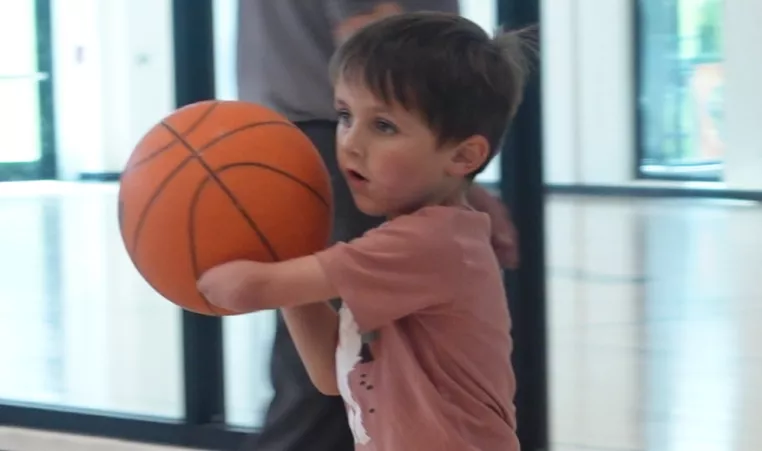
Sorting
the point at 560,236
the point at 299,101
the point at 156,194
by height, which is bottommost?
the point at 560,236

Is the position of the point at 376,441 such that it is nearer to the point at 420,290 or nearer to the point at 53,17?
the point at 420,290

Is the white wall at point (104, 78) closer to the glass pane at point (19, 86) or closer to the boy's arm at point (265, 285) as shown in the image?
the glass pane at point (19, 86)

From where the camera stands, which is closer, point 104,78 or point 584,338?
point 584,338

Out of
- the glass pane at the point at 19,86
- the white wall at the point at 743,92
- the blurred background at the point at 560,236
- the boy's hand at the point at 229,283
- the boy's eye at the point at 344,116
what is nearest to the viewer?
the boy's hand at the point at 229,283

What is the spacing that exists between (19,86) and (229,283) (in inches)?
371

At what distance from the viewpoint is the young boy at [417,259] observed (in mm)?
1329

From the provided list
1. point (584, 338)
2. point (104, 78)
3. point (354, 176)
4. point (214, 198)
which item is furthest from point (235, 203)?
point (104, 78)

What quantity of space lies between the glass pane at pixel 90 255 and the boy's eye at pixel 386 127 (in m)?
1.22

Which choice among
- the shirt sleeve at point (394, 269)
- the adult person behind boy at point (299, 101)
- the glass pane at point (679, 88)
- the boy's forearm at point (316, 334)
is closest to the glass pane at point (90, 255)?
the adult person behind boy at point (299, 101)

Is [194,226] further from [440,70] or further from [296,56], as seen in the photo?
[296,56]

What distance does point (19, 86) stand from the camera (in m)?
10.2

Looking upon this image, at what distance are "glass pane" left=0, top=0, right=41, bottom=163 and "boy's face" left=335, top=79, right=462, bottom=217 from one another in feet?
30.1

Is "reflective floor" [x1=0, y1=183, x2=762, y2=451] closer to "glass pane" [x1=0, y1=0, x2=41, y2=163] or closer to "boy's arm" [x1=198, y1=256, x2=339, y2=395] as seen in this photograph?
"boy's arm" [x1=198, y1=256, x2=339, y2=395]

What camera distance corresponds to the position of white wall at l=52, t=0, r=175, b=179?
32.4 ft
